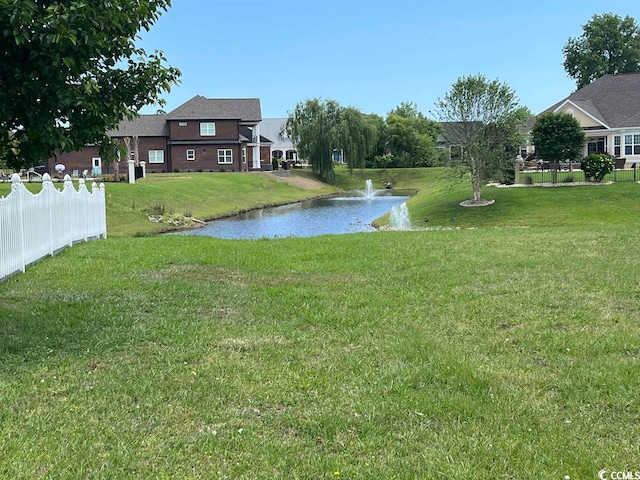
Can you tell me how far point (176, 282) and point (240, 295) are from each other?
1.37 meters

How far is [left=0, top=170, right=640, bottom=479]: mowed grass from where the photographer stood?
3.39 meters

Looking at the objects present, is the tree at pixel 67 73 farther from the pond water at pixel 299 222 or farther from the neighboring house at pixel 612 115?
the neighboring house at pixel 612 115

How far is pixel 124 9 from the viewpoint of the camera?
5602 mm

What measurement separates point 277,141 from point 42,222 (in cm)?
7530

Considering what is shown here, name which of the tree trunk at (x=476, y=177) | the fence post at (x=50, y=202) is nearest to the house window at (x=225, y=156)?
the tree trunk at (x=476, y=177)

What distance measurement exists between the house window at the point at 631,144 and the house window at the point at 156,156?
40.5 m

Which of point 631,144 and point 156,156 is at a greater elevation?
point 156,156

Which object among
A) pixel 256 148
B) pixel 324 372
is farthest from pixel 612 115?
pixel 324 372

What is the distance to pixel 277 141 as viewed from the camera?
8500cm

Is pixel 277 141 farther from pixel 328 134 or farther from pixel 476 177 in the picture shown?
pixel 476 177

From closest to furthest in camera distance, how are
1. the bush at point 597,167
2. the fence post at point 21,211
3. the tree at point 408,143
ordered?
the fence post at point 21,211
the bush at point 597,167
the tree at point 408,143

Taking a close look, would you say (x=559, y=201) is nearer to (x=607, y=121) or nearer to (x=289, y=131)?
(x=607, y=121)

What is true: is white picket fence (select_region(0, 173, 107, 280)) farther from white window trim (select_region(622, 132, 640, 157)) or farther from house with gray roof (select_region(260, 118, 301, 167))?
house with gray roof (select_region(260, 118, 301, 167))

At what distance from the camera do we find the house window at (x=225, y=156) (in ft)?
190
